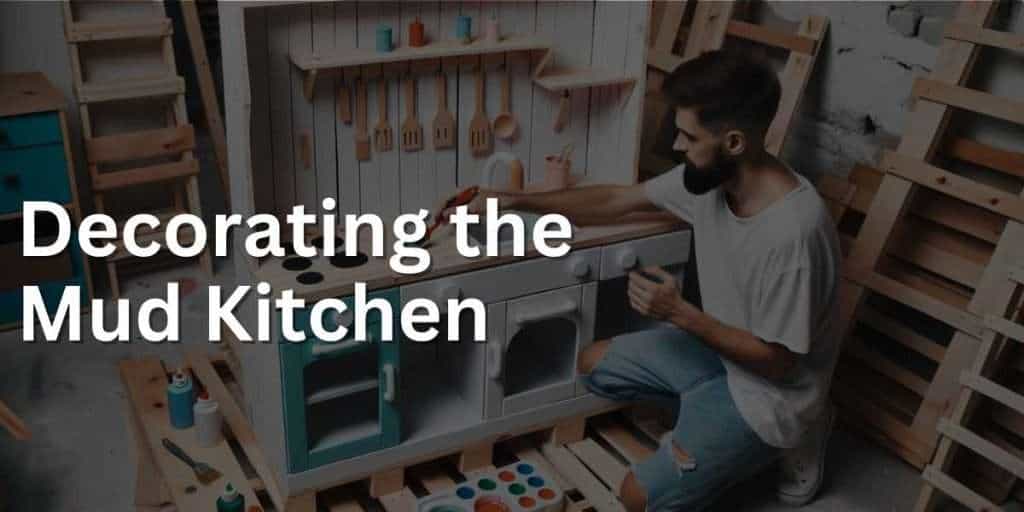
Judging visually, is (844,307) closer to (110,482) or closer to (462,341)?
(462,341)

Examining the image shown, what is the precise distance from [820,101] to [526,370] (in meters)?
1.42

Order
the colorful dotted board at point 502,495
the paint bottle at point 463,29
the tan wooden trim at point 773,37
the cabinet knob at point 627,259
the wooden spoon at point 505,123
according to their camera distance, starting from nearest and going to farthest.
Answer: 1. the colorful dotted board at point 502,495
2. the paint bottle at point 463,29
3. the cabinet knob at point 627,259
4. the wooden spoon at point 505,123
5. the tan wooden trim at point 773,37

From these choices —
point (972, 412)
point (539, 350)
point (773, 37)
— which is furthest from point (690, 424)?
point (773, 37)

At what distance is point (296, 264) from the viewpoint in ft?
8.35

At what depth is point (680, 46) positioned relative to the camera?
3902 millimetres

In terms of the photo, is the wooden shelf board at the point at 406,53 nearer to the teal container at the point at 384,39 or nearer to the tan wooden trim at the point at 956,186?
the teal container at the point at 384,39

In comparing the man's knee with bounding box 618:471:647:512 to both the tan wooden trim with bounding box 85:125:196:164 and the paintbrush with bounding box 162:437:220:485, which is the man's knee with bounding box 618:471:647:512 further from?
the tan wooden trim with bounding box 85:125:196:164

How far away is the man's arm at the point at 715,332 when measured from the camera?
2488 millimetres

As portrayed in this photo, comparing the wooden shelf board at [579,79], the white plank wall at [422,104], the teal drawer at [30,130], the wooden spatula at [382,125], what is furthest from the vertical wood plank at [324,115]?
the teal drawer at [30,130]

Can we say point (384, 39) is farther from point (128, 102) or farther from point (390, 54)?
point (128, 102)

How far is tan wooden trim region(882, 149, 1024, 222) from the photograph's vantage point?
9.20 ft

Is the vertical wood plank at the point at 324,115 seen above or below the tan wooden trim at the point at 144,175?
above

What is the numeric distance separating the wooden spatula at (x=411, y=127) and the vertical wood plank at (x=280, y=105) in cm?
33

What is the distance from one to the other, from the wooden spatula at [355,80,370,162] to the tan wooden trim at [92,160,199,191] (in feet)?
5.10
